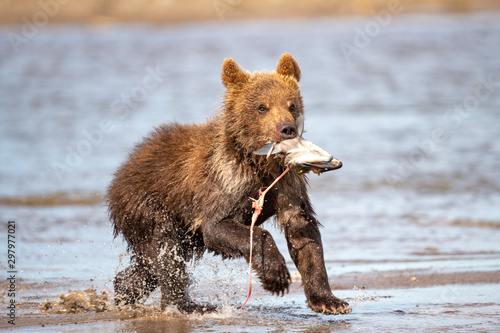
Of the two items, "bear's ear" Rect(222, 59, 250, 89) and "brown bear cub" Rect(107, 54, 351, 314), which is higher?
"bear's ear" Rect(222, 59, 250, 89)

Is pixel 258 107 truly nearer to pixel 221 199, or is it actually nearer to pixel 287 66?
pixel 287 66

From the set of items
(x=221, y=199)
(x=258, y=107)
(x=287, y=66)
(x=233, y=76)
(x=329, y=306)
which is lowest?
(x=329, y=306)

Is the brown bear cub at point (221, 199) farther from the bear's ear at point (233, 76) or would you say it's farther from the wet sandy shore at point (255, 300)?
the wet sandy shore at point (255, 300)

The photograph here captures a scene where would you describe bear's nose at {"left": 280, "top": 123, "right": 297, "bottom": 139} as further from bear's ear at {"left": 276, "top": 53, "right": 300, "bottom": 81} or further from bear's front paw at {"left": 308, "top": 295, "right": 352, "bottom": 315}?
bear's front paw at {"left": 308, "top": 295, "right": 352, "bottom": 315}

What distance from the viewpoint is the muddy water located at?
6.88m

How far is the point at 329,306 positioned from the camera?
6191mm

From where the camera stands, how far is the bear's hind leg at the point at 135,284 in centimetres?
716

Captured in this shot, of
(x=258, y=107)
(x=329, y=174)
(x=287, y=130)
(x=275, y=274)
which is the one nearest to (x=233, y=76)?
(x=258, y=107)

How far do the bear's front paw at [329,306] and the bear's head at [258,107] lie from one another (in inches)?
48.6

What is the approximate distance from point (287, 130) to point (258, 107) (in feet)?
1.34

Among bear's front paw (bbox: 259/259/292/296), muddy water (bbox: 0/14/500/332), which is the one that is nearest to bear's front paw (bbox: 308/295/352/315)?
muddy water (bbox: 0/14/500/332)

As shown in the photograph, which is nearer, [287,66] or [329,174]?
[287,66]

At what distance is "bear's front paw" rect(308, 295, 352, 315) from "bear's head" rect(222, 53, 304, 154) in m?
1.23

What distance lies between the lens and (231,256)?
21.0ft
